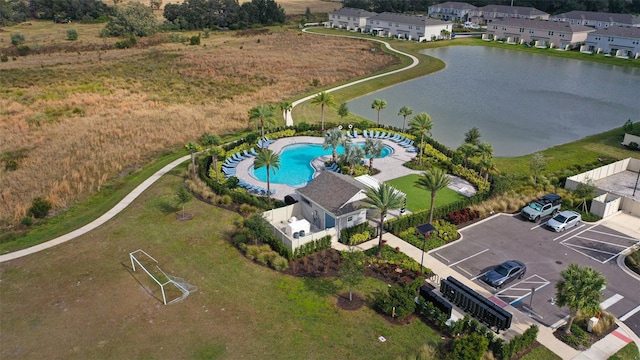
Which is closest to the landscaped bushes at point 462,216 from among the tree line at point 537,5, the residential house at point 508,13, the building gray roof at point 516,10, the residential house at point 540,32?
the residential house at point 540,32

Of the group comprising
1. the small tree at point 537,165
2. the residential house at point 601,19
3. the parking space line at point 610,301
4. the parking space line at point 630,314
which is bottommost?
the parking space line at point 630,314

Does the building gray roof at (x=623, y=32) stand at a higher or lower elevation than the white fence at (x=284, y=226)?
higher

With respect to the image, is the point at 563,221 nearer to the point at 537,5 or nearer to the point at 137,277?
the point at 137,277

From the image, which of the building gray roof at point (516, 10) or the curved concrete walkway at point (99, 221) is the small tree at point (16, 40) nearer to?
the curved concrete walkway at point (99, 221)

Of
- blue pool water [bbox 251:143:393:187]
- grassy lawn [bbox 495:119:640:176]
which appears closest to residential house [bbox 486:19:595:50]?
grassy lawn [bbox 495:119:640:176]

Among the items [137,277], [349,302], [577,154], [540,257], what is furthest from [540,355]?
[577,154]

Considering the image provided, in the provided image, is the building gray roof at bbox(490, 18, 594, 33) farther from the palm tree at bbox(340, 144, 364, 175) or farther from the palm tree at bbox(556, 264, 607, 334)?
the palm tree at bbox(556, 264, 607, 334)

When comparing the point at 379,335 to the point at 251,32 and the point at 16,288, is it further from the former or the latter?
the point at 251,32

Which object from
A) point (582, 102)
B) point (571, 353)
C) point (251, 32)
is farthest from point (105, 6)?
point (571, 353)
